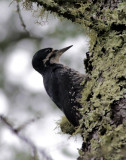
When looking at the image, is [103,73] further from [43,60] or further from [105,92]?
[43,60]

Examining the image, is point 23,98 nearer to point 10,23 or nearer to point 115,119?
point 10,23

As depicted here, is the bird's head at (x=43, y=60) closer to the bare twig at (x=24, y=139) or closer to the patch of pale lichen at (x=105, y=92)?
the patch of pale lichen at (x=105, y=92)

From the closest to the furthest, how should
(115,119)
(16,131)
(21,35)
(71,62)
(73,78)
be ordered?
(16,131) < (115,119) < (73,78) < (71,62) < (21,35)

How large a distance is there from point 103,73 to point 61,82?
1.40m

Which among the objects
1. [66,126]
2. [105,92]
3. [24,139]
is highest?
[24,139]

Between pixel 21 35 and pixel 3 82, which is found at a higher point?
pixel 21 35

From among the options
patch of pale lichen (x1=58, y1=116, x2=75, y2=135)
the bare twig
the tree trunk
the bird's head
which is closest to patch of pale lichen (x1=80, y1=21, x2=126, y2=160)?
the tree trunk

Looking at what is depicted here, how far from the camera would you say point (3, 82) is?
7.71 m

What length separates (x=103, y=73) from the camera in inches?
116

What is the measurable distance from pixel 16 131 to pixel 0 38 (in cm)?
587

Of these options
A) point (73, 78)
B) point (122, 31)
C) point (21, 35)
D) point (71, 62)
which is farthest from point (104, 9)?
point (21, 35)

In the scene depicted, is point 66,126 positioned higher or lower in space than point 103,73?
lower

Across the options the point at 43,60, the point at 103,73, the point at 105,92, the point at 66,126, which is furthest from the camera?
the point at 43,60

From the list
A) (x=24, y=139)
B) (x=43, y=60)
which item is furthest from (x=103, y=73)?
(x=43, y=60)
